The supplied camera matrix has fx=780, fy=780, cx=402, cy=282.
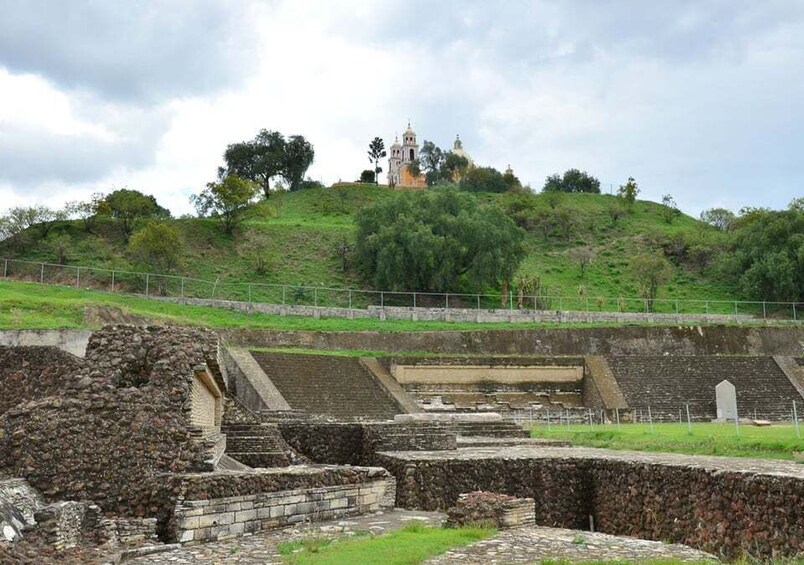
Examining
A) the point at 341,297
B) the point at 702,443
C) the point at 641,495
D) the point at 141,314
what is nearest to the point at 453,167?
the point at 341,297

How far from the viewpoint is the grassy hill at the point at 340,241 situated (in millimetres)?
50344

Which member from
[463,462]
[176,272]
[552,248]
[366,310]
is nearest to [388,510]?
[463,462]

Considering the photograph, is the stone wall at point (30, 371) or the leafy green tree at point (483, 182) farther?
the leafy green tree at point (483, 182)

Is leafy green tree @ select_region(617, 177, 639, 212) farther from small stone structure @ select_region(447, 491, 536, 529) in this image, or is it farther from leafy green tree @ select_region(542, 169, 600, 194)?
small stone structure @ select_region(447, 491, 536, 529)

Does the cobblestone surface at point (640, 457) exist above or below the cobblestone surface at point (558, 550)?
above

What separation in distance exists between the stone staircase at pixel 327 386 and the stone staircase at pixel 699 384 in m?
11.3

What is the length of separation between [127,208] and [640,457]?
146 ft

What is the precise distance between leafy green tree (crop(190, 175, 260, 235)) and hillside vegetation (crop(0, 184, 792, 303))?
69cm

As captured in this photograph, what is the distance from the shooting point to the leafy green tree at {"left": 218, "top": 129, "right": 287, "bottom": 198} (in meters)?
78.2

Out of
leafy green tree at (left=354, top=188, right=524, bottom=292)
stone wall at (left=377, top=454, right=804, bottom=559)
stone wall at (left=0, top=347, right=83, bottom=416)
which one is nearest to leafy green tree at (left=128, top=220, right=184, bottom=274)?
leafy green tree at (left=354, top=188, right=524, bottom=292)

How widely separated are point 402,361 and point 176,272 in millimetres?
19124

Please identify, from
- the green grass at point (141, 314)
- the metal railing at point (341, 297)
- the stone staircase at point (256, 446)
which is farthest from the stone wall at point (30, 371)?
the metal railing at point (341, 297)

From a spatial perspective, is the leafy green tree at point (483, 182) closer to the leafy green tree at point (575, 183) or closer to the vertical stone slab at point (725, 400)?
the leafy green tree at point (575, 183)

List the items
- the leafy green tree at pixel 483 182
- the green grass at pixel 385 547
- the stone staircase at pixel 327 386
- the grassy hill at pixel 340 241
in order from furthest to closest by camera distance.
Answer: the leafy green tree at pixel 483 182 < the grassy hill at pixel 340 241 < the stone staircase at pixel 327 386 < the green grass at pixel 385 547
